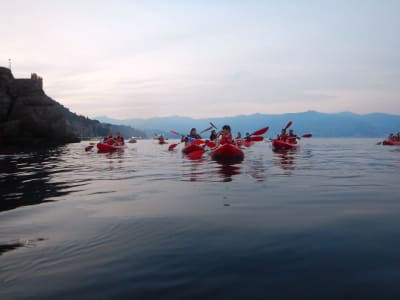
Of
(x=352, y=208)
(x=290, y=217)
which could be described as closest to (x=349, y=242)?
(x=290, y=217)

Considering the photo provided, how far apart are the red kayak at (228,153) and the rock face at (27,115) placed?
4565cm

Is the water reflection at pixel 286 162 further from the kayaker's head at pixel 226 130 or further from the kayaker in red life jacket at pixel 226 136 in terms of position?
the kayaker's head at pixel 226 130

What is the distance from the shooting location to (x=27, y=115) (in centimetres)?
5606

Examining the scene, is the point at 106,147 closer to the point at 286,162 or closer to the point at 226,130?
the point at 226,130

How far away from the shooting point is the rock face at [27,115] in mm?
53469

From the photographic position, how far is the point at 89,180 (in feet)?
35.1

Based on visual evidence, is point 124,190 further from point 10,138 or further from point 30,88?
point 30,88

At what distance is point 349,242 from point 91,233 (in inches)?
134

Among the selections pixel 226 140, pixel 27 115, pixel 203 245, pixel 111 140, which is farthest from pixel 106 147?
pixel 27 115

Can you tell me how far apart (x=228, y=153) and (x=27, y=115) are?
49.8 meters

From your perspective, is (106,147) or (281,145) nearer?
(106,147)

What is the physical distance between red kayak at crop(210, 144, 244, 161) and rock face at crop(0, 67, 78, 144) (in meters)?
45.6

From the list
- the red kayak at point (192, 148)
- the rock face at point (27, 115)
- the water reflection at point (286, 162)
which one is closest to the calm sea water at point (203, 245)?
the water reflection at point (286, 162)

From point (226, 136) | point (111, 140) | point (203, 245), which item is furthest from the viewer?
point (111, 140)
